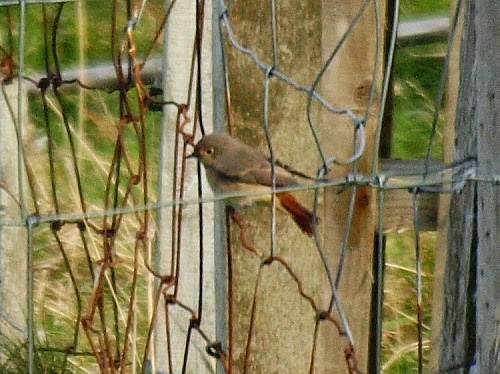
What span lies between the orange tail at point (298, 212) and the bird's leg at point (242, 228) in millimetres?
109

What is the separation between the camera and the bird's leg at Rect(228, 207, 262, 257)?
229 centimetres

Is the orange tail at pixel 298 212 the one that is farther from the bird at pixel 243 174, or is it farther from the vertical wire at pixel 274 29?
the vertical wire at pixel 274 29

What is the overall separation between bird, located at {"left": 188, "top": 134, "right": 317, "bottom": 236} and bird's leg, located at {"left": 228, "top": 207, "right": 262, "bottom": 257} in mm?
19

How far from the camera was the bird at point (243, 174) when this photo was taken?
2.47 meters

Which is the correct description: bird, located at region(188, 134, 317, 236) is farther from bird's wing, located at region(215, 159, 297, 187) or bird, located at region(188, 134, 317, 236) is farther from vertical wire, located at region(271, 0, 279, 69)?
vertical wire, located at region(271, 0, 279, 69)

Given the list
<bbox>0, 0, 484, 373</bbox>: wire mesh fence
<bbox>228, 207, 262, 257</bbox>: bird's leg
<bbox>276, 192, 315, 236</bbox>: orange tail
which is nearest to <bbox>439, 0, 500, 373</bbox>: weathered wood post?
<bbox>0, 0, 484, 373</bbox>: wire mesh fence

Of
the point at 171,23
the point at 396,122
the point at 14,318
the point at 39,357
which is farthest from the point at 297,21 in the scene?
the point at 396,122

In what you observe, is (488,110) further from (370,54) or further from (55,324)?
(55,324)

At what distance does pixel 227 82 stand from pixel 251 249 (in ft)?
1.15

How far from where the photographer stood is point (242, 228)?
232 cm

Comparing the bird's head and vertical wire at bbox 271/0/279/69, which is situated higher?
vertical wire at bbox 271/0/279/69

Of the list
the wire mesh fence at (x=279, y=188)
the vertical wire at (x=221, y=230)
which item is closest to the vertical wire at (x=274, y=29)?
the wire mesh fence at (x=279, y=188)

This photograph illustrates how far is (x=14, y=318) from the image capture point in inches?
155

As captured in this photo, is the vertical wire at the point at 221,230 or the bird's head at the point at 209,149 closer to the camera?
the vertical wire at the point at 221,230
